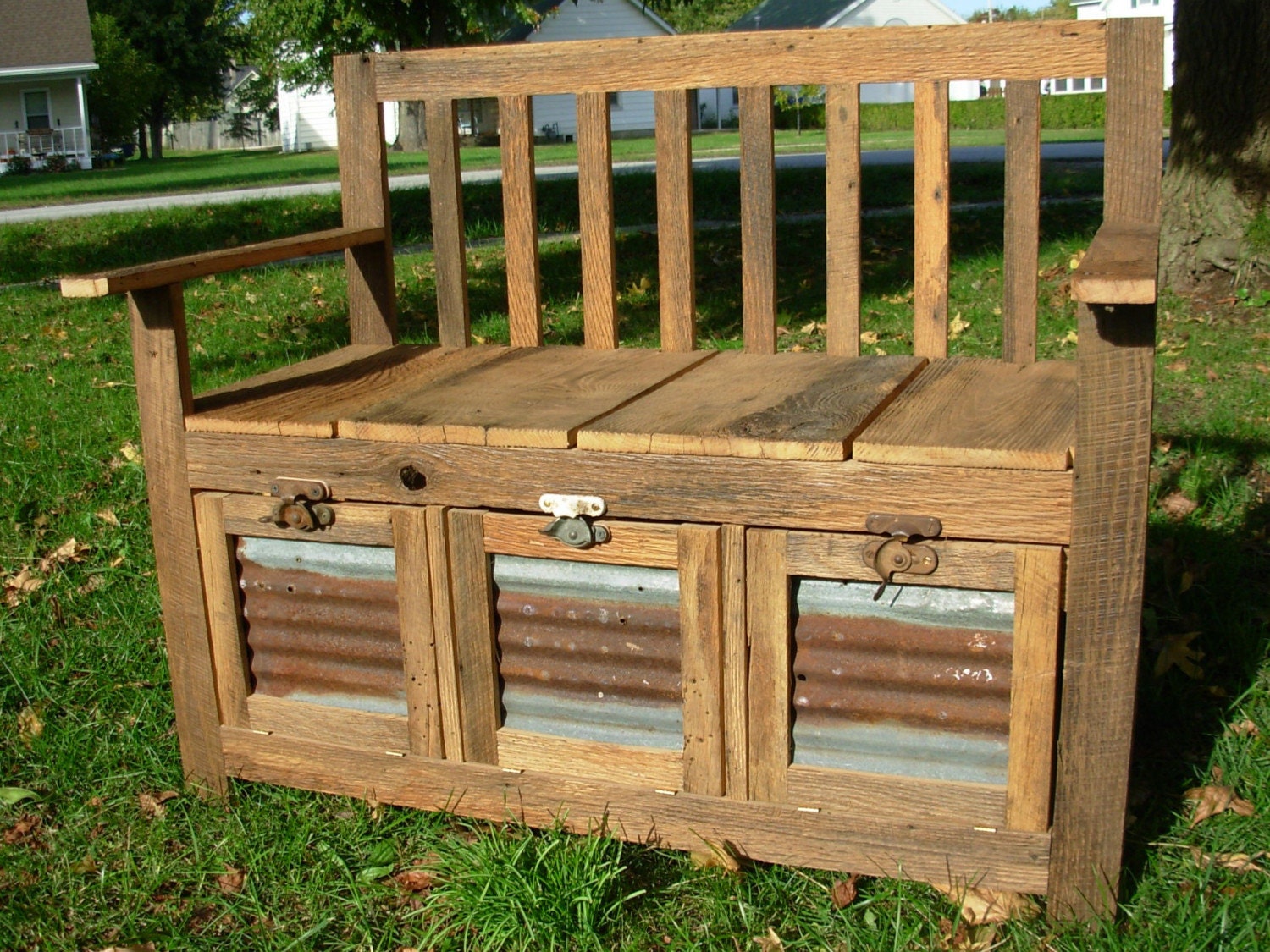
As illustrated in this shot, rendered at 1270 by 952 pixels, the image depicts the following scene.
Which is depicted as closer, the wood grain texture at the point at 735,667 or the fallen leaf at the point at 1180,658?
the wood grain texture at the point at 735,667

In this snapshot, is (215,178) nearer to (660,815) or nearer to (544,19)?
Answer: (660,815)

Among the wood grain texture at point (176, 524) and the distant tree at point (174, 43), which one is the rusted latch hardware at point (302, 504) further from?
the distant tree at point (174, 43)

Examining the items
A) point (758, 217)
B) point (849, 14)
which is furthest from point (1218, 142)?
point (849, 14)

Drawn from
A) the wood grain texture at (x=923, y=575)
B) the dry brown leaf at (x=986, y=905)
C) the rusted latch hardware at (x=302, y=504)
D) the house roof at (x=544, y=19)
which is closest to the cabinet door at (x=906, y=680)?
the wood grain texture at (x=923, y=575)

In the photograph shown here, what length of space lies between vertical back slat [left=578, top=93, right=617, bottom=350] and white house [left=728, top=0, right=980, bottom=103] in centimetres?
3662

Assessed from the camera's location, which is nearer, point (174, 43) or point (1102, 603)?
point (1102, 603)

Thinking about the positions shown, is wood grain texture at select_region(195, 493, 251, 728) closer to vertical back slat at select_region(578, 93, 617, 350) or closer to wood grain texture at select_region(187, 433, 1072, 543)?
wood grain texture at select_region(187, 433, 1072, 543)

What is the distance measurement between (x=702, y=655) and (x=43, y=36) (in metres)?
39.7

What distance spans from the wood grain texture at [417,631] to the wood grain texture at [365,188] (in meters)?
0.96

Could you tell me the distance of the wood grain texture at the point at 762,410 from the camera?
2135mm

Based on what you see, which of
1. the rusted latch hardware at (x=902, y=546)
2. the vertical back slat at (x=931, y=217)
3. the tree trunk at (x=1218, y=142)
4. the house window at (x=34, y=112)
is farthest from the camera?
the house window at (x=34, y=112)

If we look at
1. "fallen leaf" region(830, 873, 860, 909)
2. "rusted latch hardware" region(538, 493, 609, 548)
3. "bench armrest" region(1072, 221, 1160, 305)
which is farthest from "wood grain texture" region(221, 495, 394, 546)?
"bench armrest" region(1072, 221, 1160, 305)

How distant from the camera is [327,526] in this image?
2480 mm

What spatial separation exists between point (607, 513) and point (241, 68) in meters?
72.4
